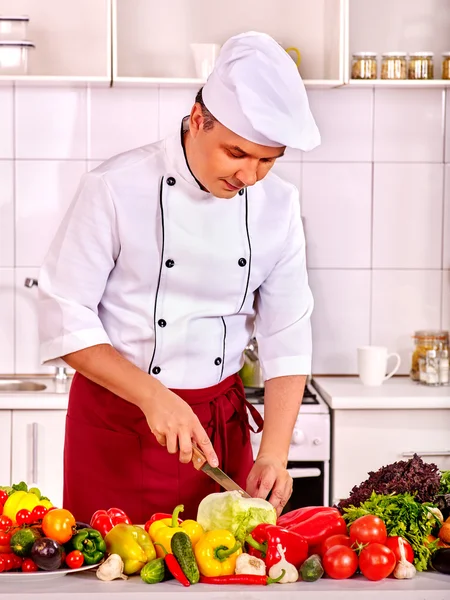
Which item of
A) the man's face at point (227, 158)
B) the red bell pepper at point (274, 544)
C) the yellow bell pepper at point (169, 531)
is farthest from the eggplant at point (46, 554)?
the man's face at point (227, 158)

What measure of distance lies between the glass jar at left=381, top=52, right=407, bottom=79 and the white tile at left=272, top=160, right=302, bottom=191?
426 millimetres

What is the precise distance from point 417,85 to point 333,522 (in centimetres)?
184

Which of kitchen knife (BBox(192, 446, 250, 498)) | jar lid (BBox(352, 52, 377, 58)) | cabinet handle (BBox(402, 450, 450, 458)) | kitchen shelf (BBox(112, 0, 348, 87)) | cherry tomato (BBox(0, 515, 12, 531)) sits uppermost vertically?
kitchen shelf (BBox(112, 0, 348, 87))

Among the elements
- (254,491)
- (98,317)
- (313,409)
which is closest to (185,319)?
(98,317)

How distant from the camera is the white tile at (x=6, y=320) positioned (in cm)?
305

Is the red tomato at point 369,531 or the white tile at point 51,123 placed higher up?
the white tile at point 51,123

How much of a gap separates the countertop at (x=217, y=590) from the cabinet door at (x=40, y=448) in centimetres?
144

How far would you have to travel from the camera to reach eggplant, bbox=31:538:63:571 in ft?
3.92

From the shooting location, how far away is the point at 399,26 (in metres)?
3.03

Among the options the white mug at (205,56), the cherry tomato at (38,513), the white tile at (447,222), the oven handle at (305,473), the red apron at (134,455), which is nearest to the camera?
the cherry tomato at (38,513)

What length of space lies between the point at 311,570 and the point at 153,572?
213mm

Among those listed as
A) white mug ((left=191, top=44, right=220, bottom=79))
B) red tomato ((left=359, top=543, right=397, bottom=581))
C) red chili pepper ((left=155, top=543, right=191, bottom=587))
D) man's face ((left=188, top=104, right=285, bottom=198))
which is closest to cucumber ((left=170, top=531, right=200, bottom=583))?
red chili pepper ((left=155, top=543, right=191, bottom=587))

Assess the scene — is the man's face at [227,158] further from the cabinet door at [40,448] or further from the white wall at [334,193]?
the white wall at [334,193]

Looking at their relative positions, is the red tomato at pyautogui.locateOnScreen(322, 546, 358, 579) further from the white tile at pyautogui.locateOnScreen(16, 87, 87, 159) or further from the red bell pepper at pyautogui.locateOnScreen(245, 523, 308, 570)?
the white tile at pyautogui.locateOnScreen(16, 87, 87, 159)
